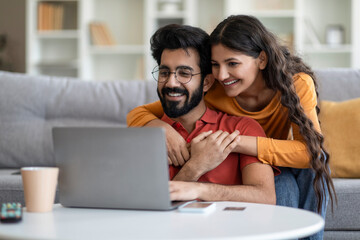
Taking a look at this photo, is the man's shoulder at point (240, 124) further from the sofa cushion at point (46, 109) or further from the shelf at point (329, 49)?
the shelf at point (329, 49)

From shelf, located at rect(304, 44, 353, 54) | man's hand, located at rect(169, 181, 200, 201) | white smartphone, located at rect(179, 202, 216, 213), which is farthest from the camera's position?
shelf, located at rect(304, 44, 353, 54)

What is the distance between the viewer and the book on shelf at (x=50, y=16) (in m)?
4.75

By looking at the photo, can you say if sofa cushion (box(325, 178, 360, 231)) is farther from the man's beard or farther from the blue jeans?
the man's beard

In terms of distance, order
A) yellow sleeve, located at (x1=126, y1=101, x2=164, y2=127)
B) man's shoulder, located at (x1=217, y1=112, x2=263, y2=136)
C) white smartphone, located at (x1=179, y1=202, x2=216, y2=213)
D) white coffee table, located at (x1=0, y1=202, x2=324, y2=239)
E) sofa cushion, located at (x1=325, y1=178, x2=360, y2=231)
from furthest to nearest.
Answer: sofa cushion, located at (x1=325, y1=178, x2=360, y2=231), yellow sleeve, located at (x1=126, y1=101, x2=164, y2=127), man's shoulder, located at (x1=217, y1=112, x2=263, y2=136), white smartphone, located at (x1=179, y1=202, x2=216, y2=213), white coffee table, located at (x1=0, y1=202, x2=324, y2=239)

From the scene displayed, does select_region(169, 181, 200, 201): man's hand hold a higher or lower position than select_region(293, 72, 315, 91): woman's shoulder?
lower

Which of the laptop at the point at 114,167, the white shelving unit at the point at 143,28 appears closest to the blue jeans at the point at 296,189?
the laptop at the point at 114,167

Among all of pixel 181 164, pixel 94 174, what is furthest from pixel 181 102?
pixel 94 174

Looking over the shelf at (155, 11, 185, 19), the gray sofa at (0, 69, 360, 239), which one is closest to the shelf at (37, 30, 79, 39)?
the shelf at (155, 11, 185, 19)

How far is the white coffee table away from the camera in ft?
3.18

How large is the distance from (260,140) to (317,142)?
216 mm

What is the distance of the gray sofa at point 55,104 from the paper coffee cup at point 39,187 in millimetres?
1333

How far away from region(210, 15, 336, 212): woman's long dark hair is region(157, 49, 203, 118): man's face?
12 centimetres

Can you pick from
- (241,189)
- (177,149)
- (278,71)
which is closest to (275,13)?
(278,71)

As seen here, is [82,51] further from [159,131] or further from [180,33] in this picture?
[159,131]
